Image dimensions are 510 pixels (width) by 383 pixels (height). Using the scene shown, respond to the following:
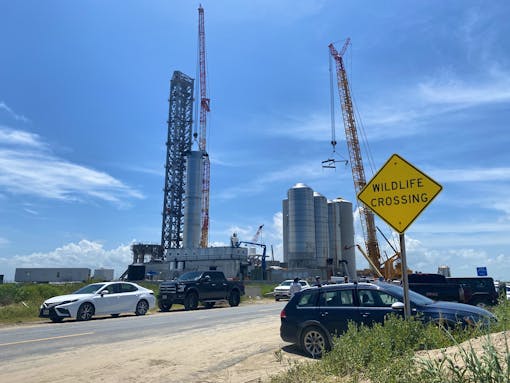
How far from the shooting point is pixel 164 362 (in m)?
8.73

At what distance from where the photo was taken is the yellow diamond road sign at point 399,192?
21.0 ft

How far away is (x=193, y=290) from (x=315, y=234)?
185 ft

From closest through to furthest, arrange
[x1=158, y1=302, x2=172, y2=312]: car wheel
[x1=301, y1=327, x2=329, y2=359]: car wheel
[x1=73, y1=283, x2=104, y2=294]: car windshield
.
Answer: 1. [x1=301, y1=327, x2=329, y2=359]: car wheel
2. [x1=73, y1=283, x2=104, y2=294]: car windshield
3. [x1=158, y1=302, x2=172, y2=312]: car wheel

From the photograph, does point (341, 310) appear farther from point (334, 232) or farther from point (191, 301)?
point (334, 232)

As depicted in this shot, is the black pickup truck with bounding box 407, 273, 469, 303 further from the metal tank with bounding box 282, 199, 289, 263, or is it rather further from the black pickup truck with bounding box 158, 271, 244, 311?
the metal tank with bounding box 282, 199, 289, 263

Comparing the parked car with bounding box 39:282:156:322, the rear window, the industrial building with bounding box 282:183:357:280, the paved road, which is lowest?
the paved road

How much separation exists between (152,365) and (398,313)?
4805 mm

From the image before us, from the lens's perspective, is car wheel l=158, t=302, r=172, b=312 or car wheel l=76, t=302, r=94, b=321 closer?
car wheel l=76, t=302, r=94, b=321

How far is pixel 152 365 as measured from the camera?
27.7 ft

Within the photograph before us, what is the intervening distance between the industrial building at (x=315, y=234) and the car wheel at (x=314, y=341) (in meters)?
63.3

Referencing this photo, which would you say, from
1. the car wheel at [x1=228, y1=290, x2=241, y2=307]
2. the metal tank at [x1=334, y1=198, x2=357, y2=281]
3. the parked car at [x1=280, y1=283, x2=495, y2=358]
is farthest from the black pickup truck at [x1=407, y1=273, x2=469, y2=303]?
the metal tank at [x1=334, y1=198, x2=357, y2=281]

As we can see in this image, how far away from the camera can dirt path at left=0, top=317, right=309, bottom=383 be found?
7465 mm

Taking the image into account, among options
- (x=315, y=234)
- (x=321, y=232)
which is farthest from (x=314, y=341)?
(x=321, y=232)

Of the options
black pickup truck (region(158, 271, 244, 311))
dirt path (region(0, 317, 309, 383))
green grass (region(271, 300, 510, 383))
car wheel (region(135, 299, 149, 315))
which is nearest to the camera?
green grass (region(271, 300, 510, 383))
